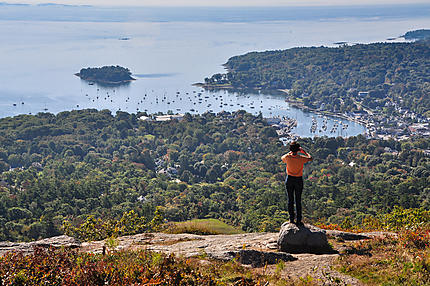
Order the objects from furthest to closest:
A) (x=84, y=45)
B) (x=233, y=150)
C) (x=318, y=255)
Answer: (x=84, y=45) < (x=233, y=150) < (x=318, y=255)

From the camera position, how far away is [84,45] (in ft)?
515

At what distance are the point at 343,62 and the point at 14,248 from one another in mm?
115116

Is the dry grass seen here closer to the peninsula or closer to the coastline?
the peninsula

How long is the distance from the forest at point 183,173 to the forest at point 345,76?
2991cm

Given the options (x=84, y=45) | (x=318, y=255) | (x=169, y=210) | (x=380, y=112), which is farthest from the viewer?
(x=84, y=45)

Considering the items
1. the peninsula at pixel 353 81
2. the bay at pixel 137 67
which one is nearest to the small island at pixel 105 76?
the bay at pixel 137 67

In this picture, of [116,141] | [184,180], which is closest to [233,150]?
[184,180]

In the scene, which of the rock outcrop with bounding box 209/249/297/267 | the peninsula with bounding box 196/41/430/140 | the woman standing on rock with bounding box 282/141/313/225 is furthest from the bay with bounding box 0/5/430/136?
the rock outcrop with bounding box 209/249/297/267

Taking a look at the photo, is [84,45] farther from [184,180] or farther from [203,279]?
[203,279]

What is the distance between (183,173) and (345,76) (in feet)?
246

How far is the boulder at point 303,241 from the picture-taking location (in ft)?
21.5

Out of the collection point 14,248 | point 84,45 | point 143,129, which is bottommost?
point 143,129

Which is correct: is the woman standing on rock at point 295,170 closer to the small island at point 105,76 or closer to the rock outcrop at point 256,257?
the rock outcrop at point 256,257

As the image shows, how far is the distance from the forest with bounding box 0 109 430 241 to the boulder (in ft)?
29.0
